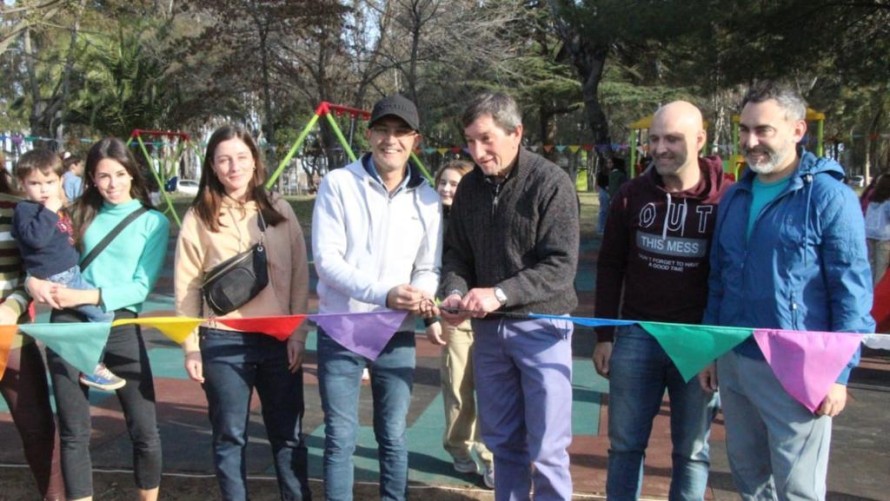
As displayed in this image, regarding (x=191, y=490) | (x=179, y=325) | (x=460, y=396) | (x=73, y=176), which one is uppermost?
(x=73, y=176)

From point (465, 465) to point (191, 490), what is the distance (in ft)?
4.72

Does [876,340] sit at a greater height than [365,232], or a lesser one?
lesser

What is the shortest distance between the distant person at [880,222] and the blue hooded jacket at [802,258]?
5797 millimetres

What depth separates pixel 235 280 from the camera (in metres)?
3.49

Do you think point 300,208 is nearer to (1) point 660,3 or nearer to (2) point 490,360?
(1) point 660,3

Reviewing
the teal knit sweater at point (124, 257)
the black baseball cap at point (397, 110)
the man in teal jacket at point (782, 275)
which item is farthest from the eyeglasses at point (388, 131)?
the man in teal jacket at point (782, 275)

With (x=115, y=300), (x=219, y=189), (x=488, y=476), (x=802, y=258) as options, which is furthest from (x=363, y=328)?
(x=802, y=258)

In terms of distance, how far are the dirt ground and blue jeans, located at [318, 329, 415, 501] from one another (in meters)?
0.74

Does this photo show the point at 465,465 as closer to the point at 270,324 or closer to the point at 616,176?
the point at 270,324

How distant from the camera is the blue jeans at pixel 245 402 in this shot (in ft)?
11.5

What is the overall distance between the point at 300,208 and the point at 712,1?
18.6m

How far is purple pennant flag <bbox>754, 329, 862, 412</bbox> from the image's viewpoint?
287 cm

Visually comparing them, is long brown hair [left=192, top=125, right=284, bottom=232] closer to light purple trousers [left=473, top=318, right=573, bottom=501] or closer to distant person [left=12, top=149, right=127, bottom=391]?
distant person [left=12, top=149, right=127, bottom=391]

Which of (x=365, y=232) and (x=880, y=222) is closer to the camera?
(x=365, y=232)
